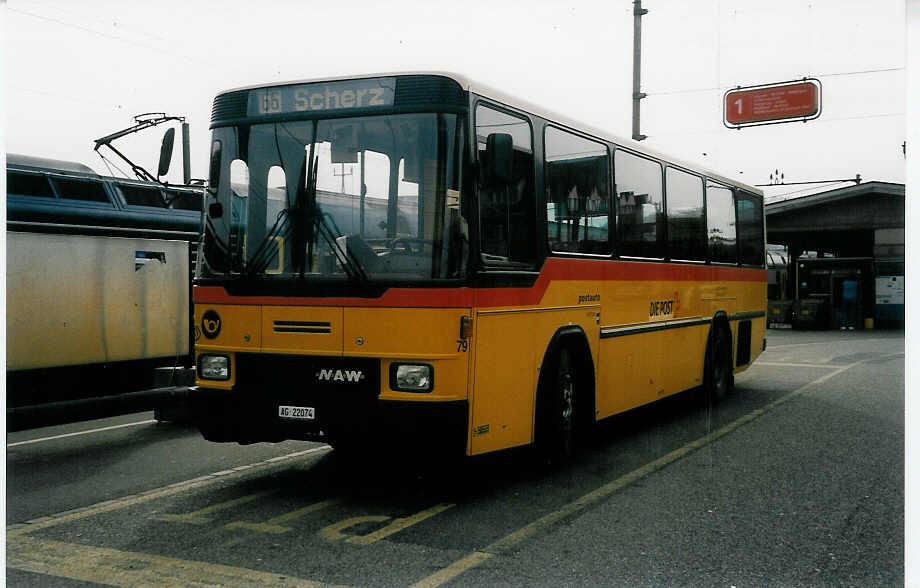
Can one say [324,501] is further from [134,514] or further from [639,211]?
[639,211]

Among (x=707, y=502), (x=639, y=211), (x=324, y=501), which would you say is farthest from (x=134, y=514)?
(x=639, y=211)

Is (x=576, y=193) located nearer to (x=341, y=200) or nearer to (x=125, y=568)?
(x=341, y=200)

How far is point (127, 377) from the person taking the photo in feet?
30.8

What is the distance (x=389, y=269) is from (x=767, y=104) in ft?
33.4

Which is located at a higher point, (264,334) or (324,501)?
(264,334)

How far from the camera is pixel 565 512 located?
21.5 feet

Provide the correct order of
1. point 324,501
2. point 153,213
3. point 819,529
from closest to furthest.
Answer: point 819,529 → point 324,501 → point 153,213

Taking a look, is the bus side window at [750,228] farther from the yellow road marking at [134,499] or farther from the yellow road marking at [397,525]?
the yellow road marking at [397,525]

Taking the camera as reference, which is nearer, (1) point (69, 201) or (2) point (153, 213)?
(1) point (69, 201)

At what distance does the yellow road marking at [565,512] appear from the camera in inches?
204

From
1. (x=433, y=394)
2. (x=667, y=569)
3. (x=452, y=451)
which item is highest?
(x=433, y=394)

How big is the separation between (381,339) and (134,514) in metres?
2.04

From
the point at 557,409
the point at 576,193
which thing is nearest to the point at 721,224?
the point at 576,193

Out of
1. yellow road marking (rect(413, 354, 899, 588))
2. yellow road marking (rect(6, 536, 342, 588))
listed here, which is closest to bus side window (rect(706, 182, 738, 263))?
yellow road marking (rect(413, 354, 899, 588))
